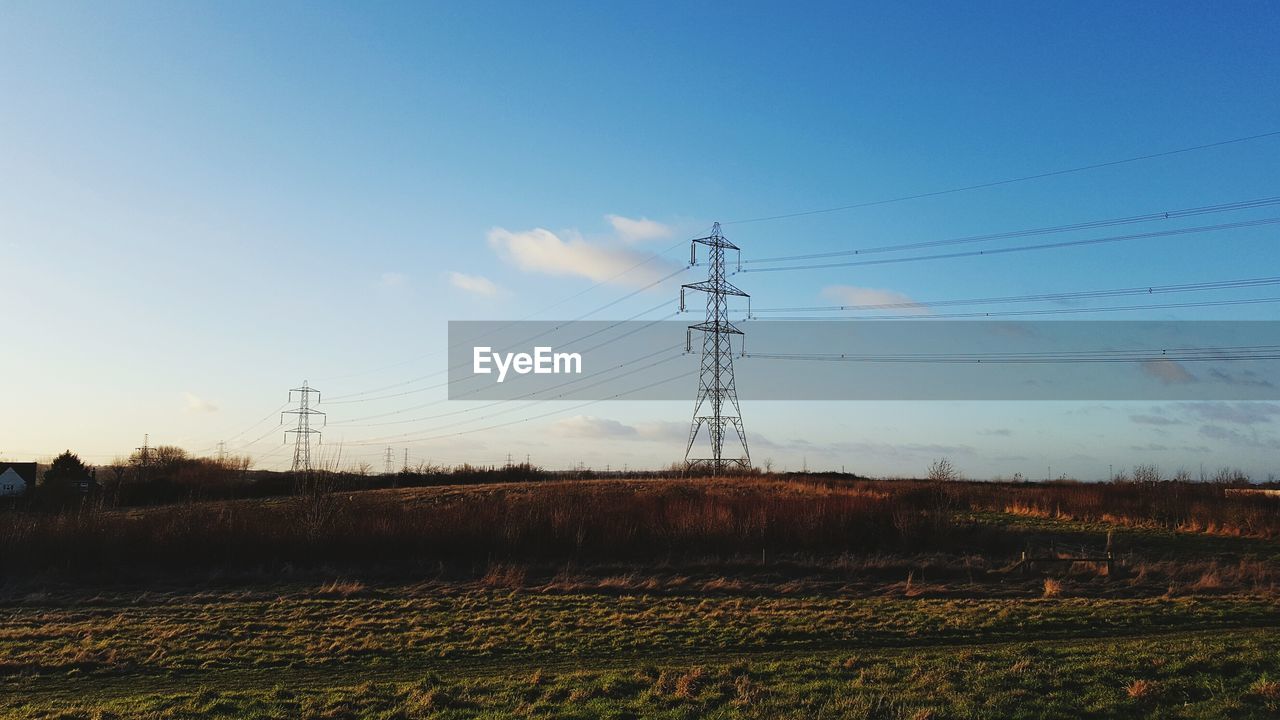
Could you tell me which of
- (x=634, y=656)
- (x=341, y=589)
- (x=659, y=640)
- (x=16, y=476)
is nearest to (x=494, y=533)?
(x=341, y=589)

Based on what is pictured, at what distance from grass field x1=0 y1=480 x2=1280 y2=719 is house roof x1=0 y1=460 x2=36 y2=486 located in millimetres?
63045

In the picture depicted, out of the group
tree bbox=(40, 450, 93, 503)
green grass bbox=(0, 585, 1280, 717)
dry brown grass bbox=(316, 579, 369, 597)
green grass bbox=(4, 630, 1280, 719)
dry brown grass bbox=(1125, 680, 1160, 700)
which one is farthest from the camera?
tree bbox=(40, 450, 93, 503)

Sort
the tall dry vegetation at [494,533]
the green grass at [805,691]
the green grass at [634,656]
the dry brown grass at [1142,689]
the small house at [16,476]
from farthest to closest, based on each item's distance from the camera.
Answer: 1. the small house at [16,476]
2. the tall dry vegetation at [494,533]
3. the green grass at [634,656]
4. the dry brown grass at [1142,689]
5. the green grass at [805,691]

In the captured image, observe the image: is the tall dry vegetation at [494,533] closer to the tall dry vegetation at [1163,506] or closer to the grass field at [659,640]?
the tall dry vegetation at [1163,506]

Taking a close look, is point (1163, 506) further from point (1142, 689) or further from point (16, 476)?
point (16, 476)

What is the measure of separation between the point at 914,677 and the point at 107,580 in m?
24.8

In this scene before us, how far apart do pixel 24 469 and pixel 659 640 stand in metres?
86.5

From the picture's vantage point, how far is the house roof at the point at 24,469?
77438 millimetres

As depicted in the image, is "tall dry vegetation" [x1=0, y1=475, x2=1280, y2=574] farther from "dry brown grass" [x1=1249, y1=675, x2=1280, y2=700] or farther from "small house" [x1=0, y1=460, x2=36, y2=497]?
"small house" [x1=0, y1=460, x2=36, y2=497]

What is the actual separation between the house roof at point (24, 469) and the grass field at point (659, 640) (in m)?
63.0

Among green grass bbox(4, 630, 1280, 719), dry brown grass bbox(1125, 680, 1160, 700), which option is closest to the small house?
green grass bbox(4, 630, 1280, 719)

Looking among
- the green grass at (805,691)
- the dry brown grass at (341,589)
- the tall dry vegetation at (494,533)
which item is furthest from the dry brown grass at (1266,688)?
the tall dry vegetation at (494,533)

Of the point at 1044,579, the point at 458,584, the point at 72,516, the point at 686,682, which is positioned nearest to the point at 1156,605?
the point at 1044,579

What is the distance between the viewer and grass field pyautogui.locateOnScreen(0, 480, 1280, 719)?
1041 cm
